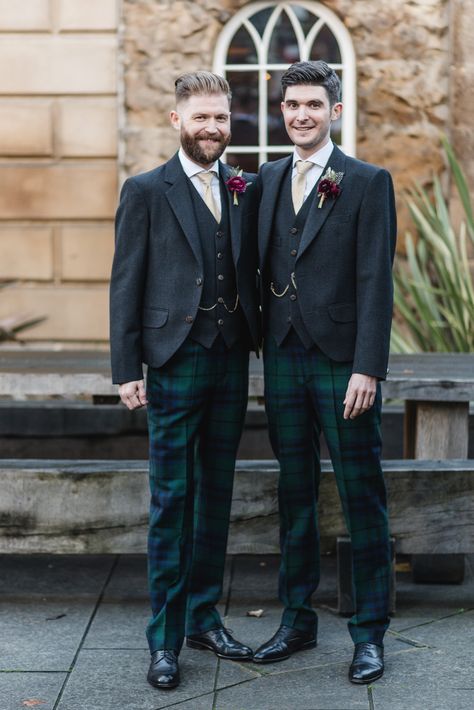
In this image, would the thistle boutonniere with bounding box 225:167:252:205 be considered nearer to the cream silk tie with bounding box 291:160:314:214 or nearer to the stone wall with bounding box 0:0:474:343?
the cream silk tie with bounding box 291:160:314:214

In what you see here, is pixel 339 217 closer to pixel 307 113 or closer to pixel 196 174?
pixel 307 113

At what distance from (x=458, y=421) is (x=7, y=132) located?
16.5 ft

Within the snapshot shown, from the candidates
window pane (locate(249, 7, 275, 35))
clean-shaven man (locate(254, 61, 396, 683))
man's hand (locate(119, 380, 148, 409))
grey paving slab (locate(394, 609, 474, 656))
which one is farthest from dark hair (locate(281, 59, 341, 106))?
window pane (locate(249, 7, 275, 35))

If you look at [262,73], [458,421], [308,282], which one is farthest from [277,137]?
[308,282]

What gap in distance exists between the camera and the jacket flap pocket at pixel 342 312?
3596mm

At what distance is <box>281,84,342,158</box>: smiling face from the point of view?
353cm

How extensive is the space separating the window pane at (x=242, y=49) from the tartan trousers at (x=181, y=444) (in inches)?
203

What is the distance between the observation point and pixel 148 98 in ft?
27.3

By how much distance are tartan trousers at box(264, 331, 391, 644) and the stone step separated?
42 cm

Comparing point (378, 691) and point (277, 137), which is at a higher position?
point (277, 137)

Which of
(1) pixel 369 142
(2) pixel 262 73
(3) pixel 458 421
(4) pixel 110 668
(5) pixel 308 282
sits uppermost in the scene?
(2) pixel 262 73

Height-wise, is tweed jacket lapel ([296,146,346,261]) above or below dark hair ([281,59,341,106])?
below

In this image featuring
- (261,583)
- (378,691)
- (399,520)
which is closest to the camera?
(378,691)

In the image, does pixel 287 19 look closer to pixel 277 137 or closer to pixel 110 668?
Result: pixel 277 137
